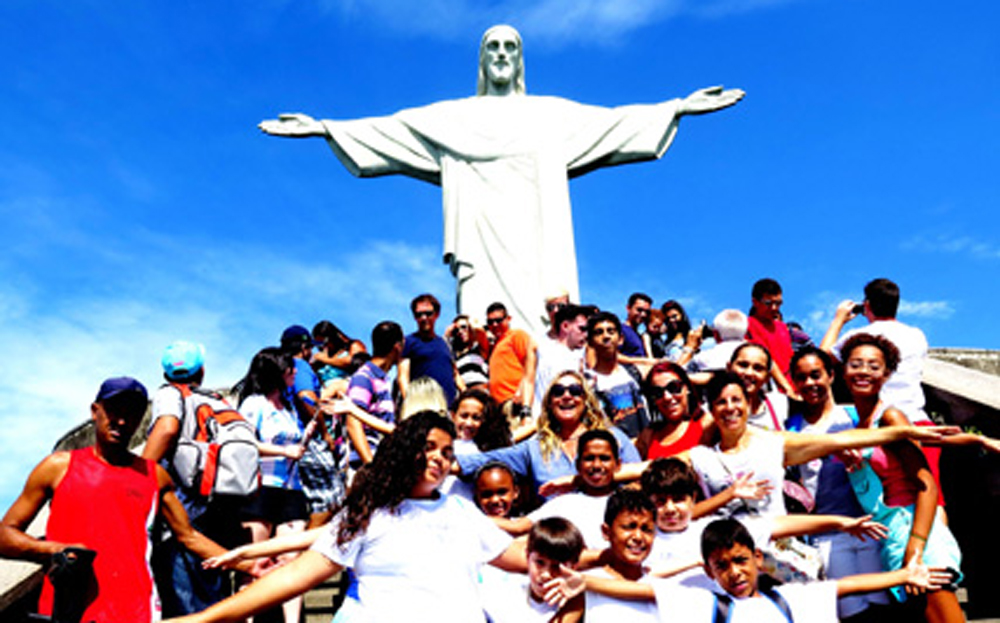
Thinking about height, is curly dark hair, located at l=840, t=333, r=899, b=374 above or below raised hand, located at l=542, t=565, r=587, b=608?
above

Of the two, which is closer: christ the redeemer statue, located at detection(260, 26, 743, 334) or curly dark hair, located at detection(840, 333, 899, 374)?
curly dark hair, located at detection(840, 333, 899, 374)

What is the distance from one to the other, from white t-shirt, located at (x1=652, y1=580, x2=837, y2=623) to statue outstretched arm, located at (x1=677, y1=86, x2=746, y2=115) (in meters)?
9.26

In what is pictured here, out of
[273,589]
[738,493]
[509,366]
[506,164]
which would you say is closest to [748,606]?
[738,493]

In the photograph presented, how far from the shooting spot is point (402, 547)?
3.29m

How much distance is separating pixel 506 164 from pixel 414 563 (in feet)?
32.2

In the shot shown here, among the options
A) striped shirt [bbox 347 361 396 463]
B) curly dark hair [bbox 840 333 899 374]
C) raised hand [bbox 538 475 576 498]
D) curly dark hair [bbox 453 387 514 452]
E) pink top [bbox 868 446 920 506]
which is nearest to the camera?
pink top [bbox 868 446 920 506]

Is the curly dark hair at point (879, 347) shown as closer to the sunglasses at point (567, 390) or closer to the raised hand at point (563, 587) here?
the sunglasses at point (567, 390)

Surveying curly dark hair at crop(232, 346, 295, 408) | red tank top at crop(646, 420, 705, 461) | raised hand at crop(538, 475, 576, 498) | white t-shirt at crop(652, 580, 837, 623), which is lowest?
white t-shirt at crop(652, 580, 837, 623)

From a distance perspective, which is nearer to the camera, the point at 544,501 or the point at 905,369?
the point at 544,501

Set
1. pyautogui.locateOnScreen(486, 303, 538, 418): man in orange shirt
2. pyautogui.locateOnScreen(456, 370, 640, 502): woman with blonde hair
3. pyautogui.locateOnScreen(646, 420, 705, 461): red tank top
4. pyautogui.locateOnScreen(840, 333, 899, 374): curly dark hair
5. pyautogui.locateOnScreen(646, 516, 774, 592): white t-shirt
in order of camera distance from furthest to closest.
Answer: pyautogui.locateOnScreen(486, 303, 538, 418): man in orange shirt < pyautogui.locateOnScreen(646, 420, 705, 461): red tank top < pyautogui.locateOnScreen(456, 370, 640, 502): woman with blonde hair < pyautogui.locateOnScreen(840, 333, 899, 374): curly dark hair < pyautogui.locateOnScreen(646, 516, 774, 592): white t-shirt

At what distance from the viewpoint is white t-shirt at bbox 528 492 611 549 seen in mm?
4254

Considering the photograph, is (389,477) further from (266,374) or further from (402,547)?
(266,374)

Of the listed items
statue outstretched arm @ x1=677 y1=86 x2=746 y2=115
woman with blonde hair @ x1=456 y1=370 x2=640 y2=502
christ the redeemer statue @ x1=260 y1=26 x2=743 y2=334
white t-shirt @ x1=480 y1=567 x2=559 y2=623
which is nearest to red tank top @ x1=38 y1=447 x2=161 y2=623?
white t-shirt @ x1=480 y1=567 x2=559 y2=623

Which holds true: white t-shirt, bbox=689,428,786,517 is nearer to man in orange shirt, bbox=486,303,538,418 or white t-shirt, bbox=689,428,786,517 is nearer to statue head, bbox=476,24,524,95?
man in orange shirt, bbox=486,303,538,418
